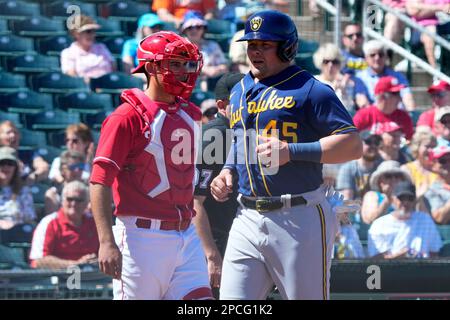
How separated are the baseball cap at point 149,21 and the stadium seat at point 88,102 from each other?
79 centimetres

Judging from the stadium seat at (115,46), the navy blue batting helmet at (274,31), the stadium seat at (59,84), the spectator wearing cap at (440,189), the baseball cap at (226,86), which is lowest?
the spectator wearing cap at (440,189)

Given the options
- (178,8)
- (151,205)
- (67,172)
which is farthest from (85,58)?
(151,205)

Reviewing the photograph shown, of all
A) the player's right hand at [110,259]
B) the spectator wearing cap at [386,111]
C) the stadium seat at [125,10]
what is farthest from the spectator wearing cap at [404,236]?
the stadium seat at [125,10]

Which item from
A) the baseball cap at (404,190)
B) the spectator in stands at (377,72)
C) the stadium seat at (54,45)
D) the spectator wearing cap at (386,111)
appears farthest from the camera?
the stadium seat at (54,45)

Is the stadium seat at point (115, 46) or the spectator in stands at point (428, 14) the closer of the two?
the stadium seat at point (115, 46)

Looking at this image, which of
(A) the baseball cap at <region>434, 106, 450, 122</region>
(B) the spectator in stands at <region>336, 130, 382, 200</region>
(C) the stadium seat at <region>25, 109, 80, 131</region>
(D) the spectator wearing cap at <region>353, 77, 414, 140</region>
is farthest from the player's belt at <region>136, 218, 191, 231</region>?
(C) the stadium seat at <region>25, 109, 80, 131</region>

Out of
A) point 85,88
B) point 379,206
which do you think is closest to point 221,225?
point 379,206

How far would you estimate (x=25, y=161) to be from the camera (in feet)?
29.0

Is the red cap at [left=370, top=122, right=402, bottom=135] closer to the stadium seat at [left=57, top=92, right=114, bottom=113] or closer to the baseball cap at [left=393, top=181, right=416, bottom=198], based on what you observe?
the baseball cap at [left=393, top=181, right=416, bottom=198]

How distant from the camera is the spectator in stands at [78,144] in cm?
856

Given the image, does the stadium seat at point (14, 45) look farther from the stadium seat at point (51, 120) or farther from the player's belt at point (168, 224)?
the player's belt at point (168, 224)

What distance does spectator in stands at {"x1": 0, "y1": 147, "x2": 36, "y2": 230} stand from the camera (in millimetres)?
8211

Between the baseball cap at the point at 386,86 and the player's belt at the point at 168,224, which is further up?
the player's belt at the point at 168,224

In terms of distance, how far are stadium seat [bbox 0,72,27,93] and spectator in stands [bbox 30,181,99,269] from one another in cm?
223
